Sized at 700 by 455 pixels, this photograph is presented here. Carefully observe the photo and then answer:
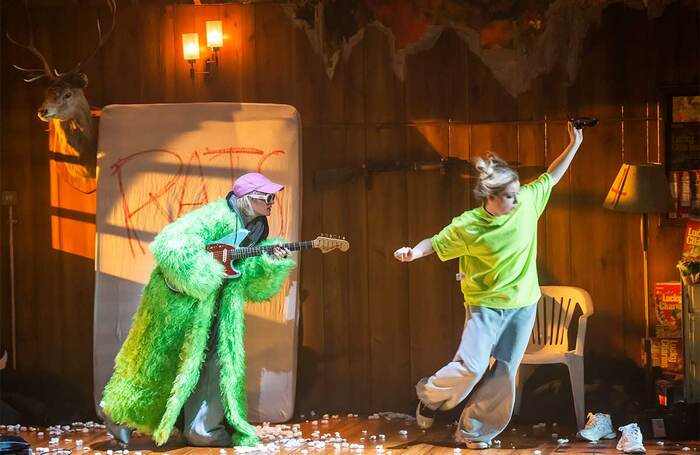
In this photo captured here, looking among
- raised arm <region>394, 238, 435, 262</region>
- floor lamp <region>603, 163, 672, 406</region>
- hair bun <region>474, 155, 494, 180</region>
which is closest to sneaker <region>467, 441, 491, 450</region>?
raised arm <region>394, 238, 435, 262</region>

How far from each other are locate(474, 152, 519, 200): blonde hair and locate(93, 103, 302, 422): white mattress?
4.72ft

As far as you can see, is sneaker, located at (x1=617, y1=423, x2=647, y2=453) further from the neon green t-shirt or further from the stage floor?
the neon green t-shirt

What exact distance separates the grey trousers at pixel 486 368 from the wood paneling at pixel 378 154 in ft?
3.50

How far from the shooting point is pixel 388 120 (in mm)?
6590

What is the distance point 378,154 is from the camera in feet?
21.7

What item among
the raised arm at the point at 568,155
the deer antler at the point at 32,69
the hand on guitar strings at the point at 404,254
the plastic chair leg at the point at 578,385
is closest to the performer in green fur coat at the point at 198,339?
the hand on guitar strings at the point at 404,254

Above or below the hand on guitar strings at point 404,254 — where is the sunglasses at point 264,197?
above

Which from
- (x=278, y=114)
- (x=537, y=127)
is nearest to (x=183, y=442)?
(x=278, y=114)

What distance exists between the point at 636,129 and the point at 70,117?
3.38 metres

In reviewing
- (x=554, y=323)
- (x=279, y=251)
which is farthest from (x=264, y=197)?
(x=554, y=323)

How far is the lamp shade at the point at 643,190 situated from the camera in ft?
19.9

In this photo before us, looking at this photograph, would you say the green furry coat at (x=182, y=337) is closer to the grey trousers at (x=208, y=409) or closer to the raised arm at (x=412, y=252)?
the grey trousers at (x=208, y=409)

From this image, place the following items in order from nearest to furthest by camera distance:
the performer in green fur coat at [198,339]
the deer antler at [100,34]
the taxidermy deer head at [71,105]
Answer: the performer in green fur coat at [198,339]
the taxidermy deer head at [71,105]
the deer antler at [100,34]

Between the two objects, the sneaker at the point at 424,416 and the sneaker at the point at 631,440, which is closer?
the sneaker at the point at 631,440
